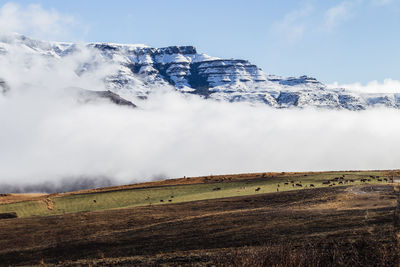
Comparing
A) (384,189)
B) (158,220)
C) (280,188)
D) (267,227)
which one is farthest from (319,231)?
(280,188)

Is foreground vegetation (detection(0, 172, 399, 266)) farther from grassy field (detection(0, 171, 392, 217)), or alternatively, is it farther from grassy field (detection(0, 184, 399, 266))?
grassy field (detection(0, 171, 392, 217))

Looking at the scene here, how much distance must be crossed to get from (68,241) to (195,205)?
26.8 m

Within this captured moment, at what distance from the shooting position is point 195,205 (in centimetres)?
7144

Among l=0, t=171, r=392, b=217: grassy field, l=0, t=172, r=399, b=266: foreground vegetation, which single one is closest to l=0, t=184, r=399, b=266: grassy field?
l=0, t=172, r=399, b=266: foreground vegetation

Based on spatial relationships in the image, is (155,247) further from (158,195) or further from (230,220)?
(158,195)

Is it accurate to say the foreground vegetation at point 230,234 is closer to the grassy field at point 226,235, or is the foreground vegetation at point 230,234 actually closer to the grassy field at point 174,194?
the grassy field at point 226,235

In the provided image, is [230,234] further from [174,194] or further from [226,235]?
[174,194]

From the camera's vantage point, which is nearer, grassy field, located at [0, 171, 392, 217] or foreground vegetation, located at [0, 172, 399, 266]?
foreground vegetation, located at [0, 172, 399, 266]

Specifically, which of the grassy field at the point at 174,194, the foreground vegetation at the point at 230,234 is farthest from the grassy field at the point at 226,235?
the grassy field at the point at 174,194

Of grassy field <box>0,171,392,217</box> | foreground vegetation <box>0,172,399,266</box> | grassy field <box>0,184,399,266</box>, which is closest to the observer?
grassy field <box>0,184,399,266</box>

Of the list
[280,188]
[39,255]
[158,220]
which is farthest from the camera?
[280,188]

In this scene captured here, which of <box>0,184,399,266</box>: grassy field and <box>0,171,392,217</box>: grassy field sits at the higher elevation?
<box>0,171,392,217</box>: grassy field

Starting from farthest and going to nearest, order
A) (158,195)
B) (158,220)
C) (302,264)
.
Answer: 1. (158,195)
2. (158,220)
3. (302,264)

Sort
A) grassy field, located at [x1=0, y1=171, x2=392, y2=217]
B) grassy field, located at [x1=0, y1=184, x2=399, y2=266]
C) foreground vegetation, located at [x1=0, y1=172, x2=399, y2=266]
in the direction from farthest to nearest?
grassy field, located at [x1=0, y1=171, x2=392, y2=217] → foreground vegetation, located at [x1=0, y1=172, x2=399, y2=266] → grassy field, located at [x1=0, y1=184, x2=399, y2=266]
